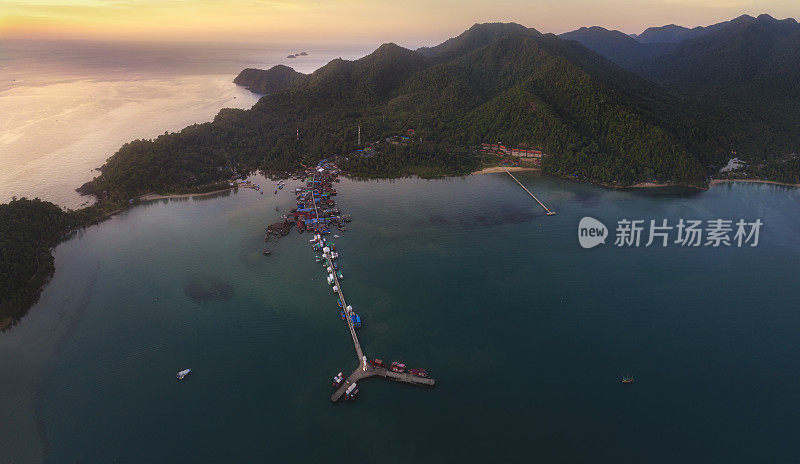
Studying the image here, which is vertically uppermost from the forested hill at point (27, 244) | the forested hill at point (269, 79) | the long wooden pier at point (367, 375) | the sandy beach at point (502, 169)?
the forested hill at point (269, 79)

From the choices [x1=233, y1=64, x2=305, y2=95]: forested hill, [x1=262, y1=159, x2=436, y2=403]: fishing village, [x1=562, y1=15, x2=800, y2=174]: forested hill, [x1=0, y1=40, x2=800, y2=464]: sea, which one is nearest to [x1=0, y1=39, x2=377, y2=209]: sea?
[x1=233, y1=64, x2=305, y2=95]: forested hill

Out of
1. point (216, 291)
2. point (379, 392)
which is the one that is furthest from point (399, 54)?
point (379, 392)

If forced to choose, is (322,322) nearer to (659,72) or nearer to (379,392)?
(379,392)

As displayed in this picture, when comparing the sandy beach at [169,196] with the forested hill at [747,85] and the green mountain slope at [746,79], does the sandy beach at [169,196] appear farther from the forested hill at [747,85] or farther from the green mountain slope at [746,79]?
the green mountain slope at [746,79]

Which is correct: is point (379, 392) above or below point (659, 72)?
below

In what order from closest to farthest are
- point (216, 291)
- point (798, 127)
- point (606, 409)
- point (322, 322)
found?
point (606, 409) → point (322, 322) → point (216, 291) → point (798, 127)

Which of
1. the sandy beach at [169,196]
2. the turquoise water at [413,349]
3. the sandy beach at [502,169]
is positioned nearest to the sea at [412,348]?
the turquoise water at [413,349]

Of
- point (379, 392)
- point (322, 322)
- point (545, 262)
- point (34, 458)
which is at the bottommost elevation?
point (34, 458)
